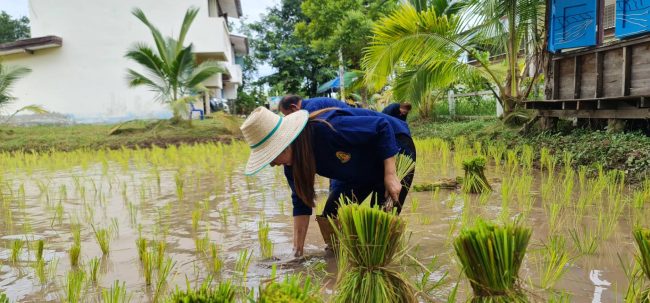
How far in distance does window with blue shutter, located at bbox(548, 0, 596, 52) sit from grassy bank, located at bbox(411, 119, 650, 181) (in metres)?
1.14

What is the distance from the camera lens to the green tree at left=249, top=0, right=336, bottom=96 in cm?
→ 2441

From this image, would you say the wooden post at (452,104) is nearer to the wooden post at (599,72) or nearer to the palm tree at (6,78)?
the wooden post at (599,72)

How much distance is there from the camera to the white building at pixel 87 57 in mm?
14773

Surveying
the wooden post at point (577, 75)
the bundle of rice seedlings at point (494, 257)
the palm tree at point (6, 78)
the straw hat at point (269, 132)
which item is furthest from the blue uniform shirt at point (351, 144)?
the palm tree at point (6, 78)

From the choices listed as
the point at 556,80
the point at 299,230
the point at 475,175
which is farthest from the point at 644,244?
the point at 556,80

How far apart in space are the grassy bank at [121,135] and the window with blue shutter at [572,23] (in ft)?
21.9

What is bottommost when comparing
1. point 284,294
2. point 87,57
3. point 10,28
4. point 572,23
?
point 284,294

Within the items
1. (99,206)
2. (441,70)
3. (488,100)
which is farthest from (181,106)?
(488,100)

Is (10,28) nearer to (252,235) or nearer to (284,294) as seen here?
(252,235)

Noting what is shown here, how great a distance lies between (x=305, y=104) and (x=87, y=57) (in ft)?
46.4

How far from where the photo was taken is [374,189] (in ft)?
8.40

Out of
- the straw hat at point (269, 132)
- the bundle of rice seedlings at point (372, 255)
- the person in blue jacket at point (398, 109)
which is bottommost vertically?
the bundle of rice seedlings at point (372, 255)

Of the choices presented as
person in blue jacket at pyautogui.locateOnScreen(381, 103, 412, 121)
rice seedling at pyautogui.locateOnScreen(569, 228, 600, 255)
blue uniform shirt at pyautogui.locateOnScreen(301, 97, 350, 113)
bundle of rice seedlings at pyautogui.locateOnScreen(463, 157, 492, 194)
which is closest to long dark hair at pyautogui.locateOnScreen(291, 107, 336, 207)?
blue uniform shirt at pyautogui.locateOnScreen(301, 97, 350, 113)

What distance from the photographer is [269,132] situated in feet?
6.59
